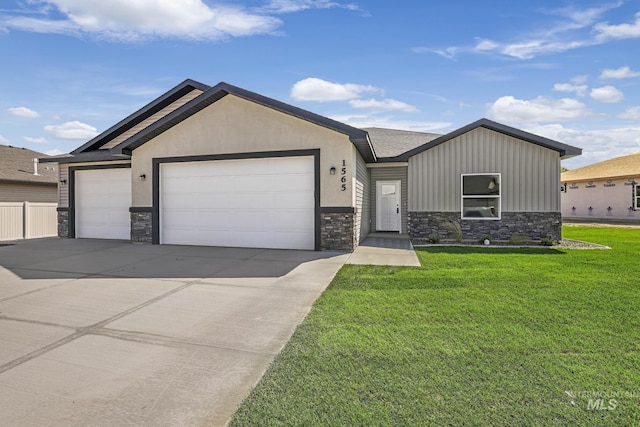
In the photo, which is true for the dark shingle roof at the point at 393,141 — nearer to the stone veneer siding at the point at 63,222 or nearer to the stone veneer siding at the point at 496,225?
the stone veneer siding at the point at 496,225

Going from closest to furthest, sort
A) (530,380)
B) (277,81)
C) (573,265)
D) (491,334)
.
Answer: (530,380) < (491,334) < (573,265) < (277,81)

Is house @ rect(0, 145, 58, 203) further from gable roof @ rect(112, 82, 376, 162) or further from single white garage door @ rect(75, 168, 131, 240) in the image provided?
gable roof @ rect(112, 82, 376, 162)

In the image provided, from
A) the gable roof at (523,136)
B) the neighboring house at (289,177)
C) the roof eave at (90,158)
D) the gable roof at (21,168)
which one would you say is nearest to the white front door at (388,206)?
the neighboring house at (289,177)

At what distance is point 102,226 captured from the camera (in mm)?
13078

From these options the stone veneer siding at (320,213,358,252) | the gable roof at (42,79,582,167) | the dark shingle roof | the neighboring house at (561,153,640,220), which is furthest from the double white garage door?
the neighboring house at (561,153,640,220)

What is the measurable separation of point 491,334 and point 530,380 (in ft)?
3.04

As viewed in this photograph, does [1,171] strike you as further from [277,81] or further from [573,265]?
[573,265]

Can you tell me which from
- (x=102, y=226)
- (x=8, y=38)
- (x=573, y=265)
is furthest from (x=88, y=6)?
(x=573, y=265)

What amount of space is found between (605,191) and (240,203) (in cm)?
2417

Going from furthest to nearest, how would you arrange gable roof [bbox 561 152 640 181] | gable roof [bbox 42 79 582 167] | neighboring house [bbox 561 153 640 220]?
1. gable roof [bbox 561 152 640 181]
2. neighboring house [bbox 561 153 640 220]
3. gable roof [bbox 42 79 582 167]

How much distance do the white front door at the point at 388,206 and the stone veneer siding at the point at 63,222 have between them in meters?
12.7

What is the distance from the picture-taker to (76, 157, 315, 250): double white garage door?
32.9 feet

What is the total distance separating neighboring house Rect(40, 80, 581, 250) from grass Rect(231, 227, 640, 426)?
15.3 feet

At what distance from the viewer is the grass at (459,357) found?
7.47 ft
